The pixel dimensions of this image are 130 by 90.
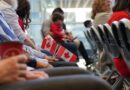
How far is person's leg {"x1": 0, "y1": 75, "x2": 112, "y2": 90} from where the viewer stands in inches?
37.1

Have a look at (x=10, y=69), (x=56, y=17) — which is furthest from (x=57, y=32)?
(x=10, y=69)

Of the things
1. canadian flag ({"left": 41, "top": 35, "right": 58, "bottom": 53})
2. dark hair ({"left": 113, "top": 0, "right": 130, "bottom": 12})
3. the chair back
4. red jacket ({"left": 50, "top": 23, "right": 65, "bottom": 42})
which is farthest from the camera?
red jacket ({"left": 50, "top": 23, "right": 65, "bottom": 42})

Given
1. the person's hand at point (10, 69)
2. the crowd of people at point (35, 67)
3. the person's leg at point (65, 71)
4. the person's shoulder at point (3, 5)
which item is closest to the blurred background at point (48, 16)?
the crowd of people at point (35, 67)

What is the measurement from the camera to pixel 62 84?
955mm

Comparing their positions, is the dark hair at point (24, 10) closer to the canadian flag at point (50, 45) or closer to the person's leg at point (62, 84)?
the canadian flag at point (50, 45)

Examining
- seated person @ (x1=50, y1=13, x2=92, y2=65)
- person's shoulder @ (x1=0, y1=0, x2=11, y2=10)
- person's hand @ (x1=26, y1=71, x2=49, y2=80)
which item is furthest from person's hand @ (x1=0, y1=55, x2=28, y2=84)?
seated person @ (x1=50, y1=13, x2=92, y2=65)

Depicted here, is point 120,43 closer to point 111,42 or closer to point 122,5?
point 111,42

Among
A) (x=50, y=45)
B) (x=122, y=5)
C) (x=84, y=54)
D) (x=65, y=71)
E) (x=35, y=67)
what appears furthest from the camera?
(x=84, y=54)

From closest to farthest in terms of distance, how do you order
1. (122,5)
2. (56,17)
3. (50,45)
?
(50,45)
(122,5)
(56,17)

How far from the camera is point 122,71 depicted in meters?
2.54

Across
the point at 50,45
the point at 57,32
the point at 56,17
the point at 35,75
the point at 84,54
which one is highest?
the point at 35,75

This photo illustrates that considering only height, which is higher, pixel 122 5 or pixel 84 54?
pixel 122 5

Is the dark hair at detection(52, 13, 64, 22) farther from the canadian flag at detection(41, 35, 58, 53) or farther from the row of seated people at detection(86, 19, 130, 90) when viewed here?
the row of seated people at detection(86, 19, 130, 90)

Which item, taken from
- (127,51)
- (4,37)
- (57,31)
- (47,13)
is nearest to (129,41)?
(127,51)
